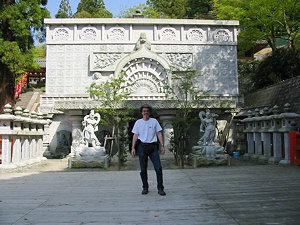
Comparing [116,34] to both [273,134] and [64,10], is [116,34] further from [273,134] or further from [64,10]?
[64,10]

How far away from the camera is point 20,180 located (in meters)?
6.70

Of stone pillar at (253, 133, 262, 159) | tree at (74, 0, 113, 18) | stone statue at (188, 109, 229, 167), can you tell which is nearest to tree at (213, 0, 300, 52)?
stone pillar at (253, 133, 262, 159)

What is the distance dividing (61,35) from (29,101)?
26.7 ft

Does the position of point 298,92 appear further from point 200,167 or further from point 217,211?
point 217,211

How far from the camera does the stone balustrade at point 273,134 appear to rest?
9070 mm

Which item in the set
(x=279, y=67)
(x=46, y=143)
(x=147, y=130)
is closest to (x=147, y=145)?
(x=147, y=130)

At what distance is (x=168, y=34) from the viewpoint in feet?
56.0

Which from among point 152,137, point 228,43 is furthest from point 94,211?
point 228,43

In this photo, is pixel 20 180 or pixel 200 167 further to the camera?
pixel 200 167

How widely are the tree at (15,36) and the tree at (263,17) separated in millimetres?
13919

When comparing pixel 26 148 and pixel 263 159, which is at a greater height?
pixel 26 148

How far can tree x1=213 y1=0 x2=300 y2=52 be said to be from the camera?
17781mm

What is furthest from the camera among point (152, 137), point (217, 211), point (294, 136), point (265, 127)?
point (265, 127)

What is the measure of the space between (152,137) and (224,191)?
5.75 ft
